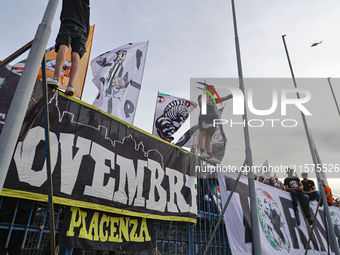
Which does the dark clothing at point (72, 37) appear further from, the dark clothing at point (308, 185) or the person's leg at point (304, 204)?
the dark clothing at point (308, 185)

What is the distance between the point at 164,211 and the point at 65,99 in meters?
3.28

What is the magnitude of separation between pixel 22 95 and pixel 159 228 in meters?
4.62

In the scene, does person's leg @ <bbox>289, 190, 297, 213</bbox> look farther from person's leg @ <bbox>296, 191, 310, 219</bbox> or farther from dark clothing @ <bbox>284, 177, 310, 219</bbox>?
person's leg @ <bbox>296, 191, 310, 219</bbox>

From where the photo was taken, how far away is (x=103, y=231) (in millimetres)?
4480

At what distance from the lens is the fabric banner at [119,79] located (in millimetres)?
7441

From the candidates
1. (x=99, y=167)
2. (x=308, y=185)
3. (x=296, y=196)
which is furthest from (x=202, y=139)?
(x=308, y=185)

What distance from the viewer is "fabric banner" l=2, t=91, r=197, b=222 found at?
3.76 m

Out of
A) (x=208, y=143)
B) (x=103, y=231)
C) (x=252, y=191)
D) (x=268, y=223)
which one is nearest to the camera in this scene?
(x=103, y=231)

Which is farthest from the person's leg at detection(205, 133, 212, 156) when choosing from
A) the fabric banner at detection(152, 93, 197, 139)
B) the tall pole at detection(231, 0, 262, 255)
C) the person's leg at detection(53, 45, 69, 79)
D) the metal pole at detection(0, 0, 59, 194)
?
the metal pole at detection(0, 0, 59, 194)

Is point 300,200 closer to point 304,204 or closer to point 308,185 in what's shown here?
point 304,204

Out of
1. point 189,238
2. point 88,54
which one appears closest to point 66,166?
point 189,238

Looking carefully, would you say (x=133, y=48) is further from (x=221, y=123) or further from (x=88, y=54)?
(x=221, y=123)

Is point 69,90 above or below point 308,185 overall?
above

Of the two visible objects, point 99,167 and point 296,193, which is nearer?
point 99,167
